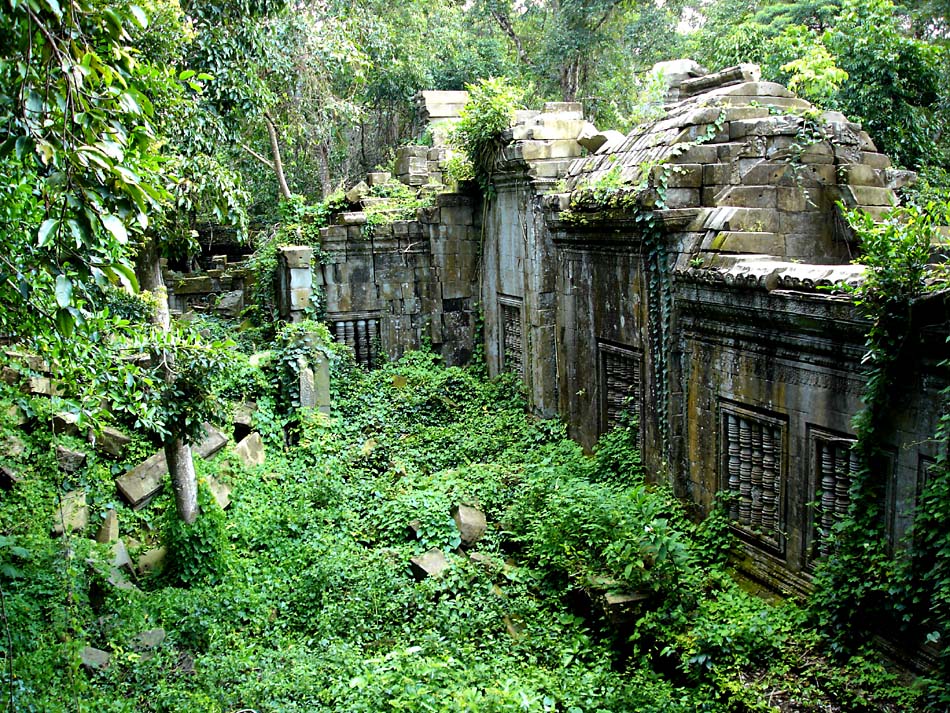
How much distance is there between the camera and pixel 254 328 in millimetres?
14297

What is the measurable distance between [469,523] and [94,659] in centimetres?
414

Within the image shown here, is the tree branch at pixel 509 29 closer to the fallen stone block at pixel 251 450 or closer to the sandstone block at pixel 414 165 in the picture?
the sandstone block at pixel 414 165

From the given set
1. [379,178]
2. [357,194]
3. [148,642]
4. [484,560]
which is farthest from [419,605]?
[379,178]

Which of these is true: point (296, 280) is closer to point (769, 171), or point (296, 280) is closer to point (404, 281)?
point (404, 281)

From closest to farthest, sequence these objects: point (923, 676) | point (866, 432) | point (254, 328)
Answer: point (923, 676) → point (866, 432) → point (254, 328)

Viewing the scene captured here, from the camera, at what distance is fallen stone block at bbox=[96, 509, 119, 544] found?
9141 mm

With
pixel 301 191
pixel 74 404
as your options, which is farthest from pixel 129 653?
pixel 301 191

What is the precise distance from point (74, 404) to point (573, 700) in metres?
4.65

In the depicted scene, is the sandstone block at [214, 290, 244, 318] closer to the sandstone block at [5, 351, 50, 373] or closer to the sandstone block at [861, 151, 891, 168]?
A: the sandstone block at [5, 351, 50, 373]

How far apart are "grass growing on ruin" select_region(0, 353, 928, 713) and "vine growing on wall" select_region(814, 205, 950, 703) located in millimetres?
435

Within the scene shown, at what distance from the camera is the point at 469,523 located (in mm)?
9617

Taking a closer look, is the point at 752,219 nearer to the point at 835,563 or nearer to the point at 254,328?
the point at 835,563

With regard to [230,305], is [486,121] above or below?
above

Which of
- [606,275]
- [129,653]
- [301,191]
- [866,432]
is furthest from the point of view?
[301,191]
